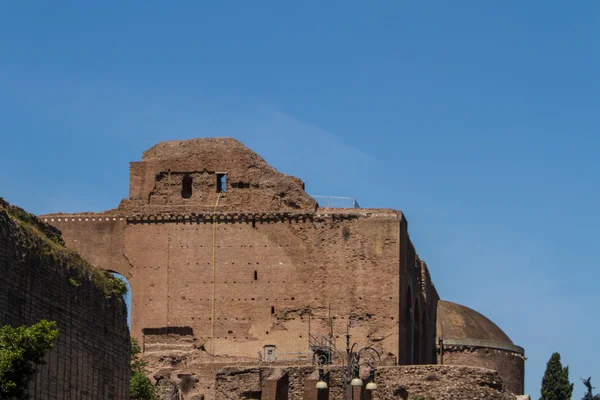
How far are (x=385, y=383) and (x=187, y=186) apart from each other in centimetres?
1331

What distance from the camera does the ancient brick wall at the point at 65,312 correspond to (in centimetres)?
2744

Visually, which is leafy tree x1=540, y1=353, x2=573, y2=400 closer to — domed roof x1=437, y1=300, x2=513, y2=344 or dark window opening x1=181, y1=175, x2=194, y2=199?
domed roof x1=437, y1=300, x2=513, y2=344

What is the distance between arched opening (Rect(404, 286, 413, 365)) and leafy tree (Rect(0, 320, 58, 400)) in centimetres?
3426

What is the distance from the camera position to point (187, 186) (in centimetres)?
5944

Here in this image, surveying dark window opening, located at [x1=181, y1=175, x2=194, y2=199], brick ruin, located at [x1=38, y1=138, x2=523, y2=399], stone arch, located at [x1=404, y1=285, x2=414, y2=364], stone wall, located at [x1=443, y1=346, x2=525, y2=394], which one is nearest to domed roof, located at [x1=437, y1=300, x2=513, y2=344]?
stone wall, located at [x1=443, y1=346, x2=525, y2=394]

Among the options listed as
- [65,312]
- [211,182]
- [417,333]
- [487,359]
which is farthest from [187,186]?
[65,312]

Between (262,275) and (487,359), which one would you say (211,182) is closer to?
(262,275)

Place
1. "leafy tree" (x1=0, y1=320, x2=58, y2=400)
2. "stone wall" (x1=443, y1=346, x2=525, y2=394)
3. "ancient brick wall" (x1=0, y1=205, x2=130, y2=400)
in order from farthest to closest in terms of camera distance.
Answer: "stone wall" (x1=443, y1=346, x2=525, y2=394)
"ancient brick wall" (x1=0, y1=205, x2=130, y2=400)
"leafy tree" (x1=0, y1=320, x2=58, y2=400)

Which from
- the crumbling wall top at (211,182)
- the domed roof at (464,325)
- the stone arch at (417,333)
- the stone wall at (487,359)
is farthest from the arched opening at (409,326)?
the domed roof at (464,325)

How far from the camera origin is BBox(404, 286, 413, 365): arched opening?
5841 cm

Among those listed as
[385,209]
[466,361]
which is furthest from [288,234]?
[466,361]

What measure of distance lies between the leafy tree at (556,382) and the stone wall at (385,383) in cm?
1617

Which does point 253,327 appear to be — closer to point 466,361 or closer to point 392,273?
point 392,273

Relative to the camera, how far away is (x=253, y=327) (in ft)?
185
